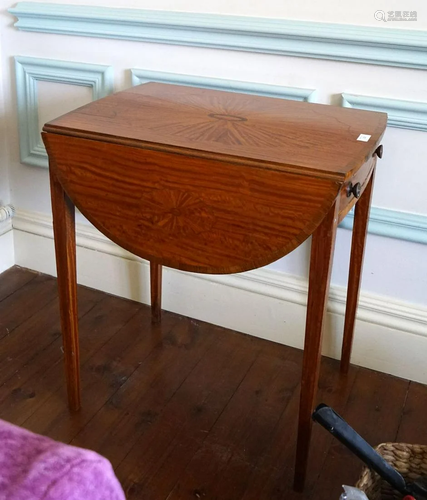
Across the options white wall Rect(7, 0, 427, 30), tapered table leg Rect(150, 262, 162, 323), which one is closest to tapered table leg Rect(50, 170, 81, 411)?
tapered table leg Rect(150, 262, 162, 323)

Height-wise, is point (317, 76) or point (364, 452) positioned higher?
point (317, 76)

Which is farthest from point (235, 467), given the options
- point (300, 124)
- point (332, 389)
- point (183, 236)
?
point (300, 124)

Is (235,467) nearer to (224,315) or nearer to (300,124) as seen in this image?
(224,315)

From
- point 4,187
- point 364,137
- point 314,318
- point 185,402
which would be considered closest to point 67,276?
point 185,402

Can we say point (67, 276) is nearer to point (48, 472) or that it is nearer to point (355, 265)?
point (355, 265)

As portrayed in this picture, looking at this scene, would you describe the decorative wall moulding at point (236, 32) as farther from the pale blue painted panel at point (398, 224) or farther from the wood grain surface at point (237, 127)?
the pale blue painted panel at point (398, 224)

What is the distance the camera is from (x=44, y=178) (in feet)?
6.59

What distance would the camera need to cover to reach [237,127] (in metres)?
1.25

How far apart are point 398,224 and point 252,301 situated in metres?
0.49

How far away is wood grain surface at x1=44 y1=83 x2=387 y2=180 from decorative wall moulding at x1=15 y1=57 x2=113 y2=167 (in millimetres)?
328

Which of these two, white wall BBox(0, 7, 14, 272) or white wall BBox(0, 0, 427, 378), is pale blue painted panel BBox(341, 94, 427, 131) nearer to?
white wall BBox(0, 0, 427, 378)

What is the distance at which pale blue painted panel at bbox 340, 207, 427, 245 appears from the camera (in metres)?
1.57

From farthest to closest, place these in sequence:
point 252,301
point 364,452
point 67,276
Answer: point 252,301
point 67,276
point 364,452

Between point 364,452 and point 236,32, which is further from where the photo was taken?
point 236,32
